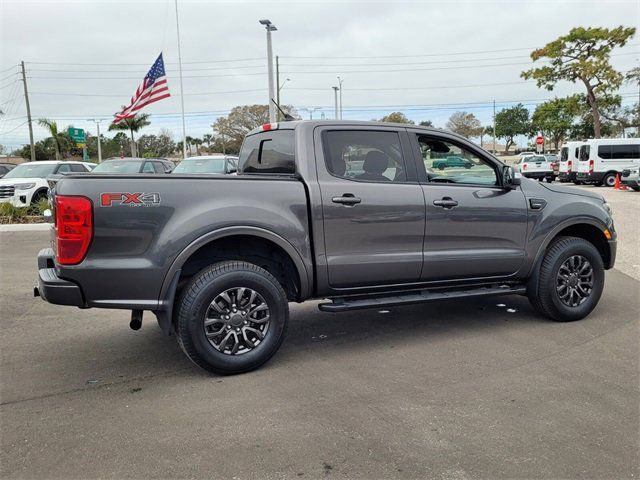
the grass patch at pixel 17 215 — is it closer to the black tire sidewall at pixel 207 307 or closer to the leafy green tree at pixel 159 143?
the black tire sidewall at pixel 207 307

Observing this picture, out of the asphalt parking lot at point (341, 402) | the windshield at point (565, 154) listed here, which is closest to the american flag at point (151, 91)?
the asphalt parking lot at point (341, 402)

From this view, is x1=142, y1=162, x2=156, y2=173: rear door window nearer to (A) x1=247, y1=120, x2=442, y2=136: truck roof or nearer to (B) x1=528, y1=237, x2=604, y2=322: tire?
(A) x1=247, y1=120, x2=442, y2=136: truck roof

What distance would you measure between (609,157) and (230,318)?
27382 millimetres

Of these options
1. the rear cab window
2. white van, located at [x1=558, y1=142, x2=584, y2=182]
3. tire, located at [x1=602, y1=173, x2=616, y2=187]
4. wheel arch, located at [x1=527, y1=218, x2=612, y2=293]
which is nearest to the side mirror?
wheel arch, located at [x1=527, y1=218, x2=612, y2=293]

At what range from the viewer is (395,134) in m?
4.96

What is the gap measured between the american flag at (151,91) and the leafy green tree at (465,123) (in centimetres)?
7148

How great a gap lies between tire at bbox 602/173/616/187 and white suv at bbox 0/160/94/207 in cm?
2385

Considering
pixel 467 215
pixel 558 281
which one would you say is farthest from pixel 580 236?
pixel 467 215

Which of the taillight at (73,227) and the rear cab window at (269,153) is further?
the rear cab window at (269,153)

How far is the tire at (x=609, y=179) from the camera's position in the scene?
26997 mm

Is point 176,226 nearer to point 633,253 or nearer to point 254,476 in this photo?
point 254,476

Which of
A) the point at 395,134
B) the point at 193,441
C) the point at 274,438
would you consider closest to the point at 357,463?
the point at 274,438

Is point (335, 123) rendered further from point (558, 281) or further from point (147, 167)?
point (147, 167)

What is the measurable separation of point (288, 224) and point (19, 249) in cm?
795
